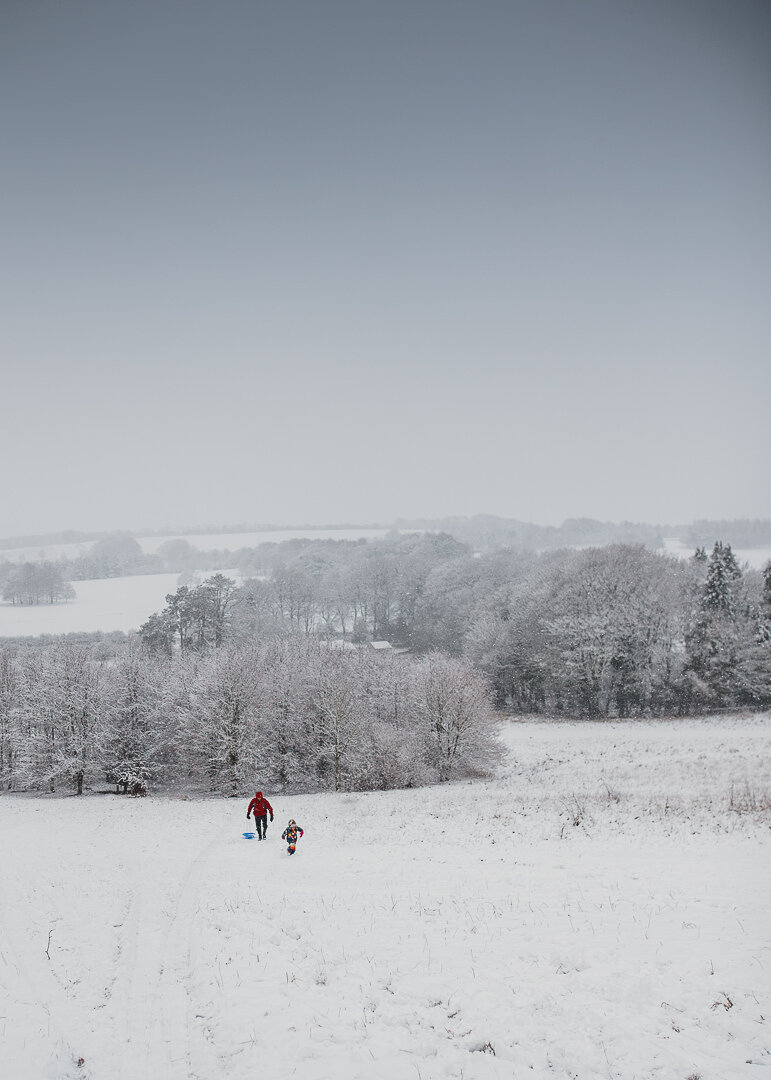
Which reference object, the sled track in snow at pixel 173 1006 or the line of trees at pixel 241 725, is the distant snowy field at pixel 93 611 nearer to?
the line of trees at pixel 241 725

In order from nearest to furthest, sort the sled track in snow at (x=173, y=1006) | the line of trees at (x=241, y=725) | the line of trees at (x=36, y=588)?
the sled track in snow at (x=173, y=1006), the line of trees at (x=241, y=725), the line of trees at (x=36, y=588)

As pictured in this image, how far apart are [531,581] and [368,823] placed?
52.9 meters

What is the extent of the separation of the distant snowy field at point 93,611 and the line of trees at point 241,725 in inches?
1703

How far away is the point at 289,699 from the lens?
39.7 metres

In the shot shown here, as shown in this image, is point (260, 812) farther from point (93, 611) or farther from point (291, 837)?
point (93, 611)

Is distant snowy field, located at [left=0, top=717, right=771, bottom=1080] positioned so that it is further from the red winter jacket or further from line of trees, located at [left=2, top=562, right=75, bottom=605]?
line of trees, located at [left=2, top=562, right=75, bottom=605]

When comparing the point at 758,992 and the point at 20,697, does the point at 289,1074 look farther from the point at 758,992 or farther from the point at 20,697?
the point at 20,697

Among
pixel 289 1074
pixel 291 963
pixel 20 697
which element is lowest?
pixel 20 697

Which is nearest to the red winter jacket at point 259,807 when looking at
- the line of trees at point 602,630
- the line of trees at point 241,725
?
the line of trees at point 241,725

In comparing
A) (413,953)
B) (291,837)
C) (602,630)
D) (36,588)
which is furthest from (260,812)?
(36,588)

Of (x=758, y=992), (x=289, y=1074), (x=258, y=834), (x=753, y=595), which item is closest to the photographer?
(x=289, y=1074)

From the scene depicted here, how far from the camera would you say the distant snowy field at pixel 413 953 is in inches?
274

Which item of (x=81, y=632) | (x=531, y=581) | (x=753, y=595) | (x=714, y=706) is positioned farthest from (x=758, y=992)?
(x=81, y=632)

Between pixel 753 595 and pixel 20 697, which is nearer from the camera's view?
pixel 20 697
